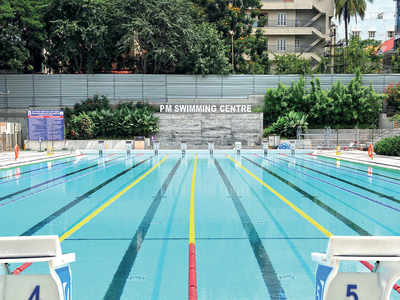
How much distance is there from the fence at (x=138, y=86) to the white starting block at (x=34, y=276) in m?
34.3

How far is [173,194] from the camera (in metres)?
9.66

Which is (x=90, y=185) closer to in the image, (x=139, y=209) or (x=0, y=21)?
(x=139, y=209)

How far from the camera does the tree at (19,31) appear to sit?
106 ft

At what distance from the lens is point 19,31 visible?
33.1 meters

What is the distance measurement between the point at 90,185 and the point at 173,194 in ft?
10.6

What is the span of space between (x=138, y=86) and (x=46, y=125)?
421 inches

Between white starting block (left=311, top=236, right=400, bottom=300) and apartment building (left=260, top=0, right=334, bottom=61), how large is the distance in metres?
49.4

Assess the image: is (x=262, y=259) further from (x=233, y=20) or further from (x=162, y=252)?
(x=233, y=20)

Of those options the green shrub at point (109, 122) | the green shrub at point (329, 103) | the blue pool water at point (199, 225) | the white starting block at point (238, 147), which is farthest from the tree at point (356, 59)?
the blue pool water at point (199, 225)

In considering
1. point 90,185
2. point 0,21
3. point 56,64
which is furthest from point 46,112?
point 90,185

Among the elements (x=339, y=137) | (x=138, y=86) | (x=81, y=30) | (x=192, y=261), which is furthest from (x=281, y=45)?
(x=192, y=261)

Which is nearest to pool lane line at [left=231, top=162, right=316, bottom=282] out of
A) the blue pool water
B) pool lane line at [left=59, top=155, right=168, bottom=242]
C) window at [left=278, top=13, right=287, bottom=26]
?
the blue pool water

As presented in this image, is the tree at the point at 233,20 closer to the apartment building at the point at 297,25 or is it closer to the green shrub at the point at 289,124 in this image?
the apartment building at the point at 297,25

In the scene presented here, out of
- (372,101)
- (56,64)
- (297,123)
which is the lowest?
(297,123)
